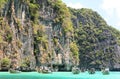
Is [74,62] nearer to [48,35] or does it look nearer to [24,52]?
[48,35]

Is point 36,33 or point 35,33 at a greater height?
point 36,33

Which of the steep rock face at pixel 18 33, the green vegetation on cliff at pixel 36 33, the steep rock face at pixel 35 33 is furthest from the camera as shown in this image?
the green vegetation on cliff at pixel 36 33

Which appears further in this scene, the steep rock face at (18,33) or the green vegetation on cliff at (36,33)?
the green vegetation on cliff at (36,33)

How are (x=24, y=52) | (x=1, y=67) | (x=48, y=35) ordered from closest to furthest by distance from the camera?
1. (x=1, y=67)
2. (x=24, y=52)
3. (x=48, y=35)

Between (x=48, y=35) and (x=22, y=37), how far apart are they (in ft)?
50.1

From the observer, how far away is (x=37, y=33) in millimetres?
142000

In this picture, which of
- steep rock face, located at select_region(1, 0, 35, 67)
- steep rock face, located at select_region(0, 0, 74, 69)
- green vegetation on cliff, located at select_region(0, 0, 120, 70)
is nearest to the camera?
steep rock face, located at select_region(1, 0, 35, 67)

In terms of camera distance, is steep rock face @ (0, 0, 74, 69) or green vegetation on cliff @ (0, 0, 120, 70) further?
green vegetation on cliff @ (0, 0, 120, 70)

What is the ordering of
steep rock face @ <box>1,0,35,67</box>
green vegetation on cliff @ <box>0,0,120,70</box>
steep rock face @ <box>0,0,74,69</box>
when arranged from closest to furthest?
1. steep rock face @ <box>1,0,35,67</box>
2. steep rock face @ <box>0,0,74,69</box>
3. green vegetation on cliff @ <box>0,0,120,70</box>

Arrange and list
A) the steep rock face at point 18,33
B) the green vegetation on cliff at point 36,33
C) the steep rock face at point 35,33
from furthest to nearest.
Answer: the green vegetation on cliff at point 36,33, the steep rock face at point 35,33, the steep rock face at point 18,33

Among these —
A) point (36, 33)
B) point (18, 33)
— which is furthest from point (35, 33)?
point (18, 33)

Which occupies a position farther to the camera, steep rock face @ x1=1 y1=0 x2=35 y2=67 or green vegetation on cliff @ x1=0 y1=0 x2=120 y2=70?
green vegetation on cliff @ x1=0 y1=0 x2=120 y2=70

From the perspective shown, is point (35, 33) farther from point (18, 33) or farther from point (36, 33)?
point (18, 33)

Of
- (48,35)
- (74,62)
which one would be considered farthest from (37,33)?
(74,62)
